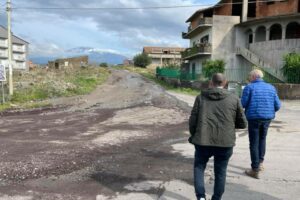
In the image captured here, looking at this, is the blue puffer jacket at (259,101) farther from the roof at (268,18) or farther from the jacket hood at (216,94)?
the roof at (268,18)

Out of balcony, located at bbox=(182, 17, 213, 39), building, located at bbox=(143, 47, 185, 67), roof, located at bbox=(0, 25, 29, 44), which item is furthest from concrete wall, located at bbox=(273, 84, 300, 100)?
roof, located at bbox=(0, 25, 29, 44)

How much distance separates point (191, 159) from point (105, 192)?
295 centimetres

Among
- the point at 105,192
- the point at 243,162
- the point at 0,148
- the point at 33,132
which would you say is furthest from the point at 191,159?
the point at 33,132

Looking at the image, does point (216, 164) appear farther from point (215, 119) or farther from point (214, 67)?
point (214, 67)

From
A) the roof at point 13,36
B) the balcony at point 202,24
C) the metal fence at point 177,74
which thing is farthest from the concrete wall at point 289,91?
the roof at point 13,36

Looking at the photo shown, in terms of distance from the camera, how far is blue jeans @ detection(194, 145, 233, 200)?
548cm

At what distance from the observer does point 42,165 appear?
8.26m

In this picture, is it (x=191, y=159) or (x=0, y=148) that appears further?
(x=0, y=148)

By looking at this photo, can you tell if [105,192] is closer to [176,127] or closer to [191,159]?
[191,159]

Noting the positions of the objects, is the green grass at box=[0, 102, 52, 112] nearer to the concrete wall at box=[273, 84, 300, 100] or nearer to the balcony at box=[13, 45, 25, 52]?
the concrete wall at box=[273, 84, 300, 100]

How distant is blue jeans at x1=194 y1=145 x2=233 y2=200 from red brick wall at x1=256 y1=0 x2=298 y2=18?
35616 millimetres

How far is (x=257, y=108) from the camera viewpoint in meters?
7.27

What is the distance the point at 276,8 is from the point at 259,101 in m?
35.5

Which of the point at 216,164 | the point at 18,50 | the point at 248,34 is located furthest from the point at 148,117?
the point at 18,50
